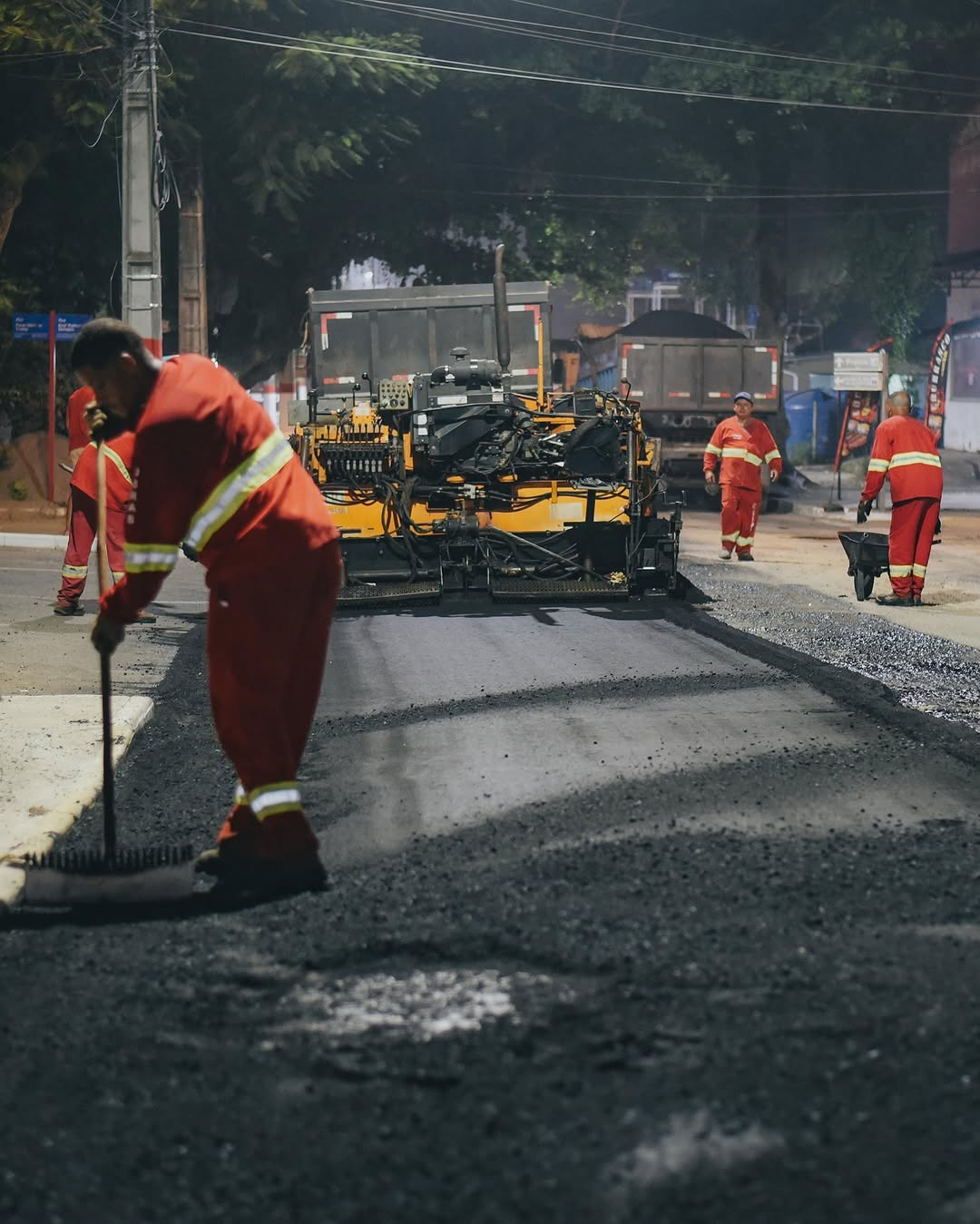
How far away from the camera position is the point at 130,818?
6324mm

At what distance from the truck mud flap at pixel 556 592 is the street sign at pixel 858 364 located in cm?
1412

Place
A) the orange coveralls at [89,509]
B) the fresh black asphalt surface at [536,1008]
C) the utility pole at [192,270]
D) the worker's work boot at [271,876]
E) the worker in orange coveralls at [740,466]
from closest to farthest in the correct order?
the fresh black asphalt surface at [536,1008]
the worker's work boot at [271,876]
the orange coveralls at [89,509]
the worker in orange coveralls at [740,466]
the utility pole at [192,270]

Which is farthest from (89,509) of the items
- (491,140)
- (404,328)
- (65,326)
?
(491,140)

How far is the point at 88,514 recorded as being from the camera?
38.2 ft

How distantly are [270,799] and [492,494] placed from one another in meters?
8.17

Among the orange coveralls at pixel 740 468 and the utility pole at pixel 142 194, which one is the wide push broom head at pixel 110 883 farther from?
the utility pole at pixel 142 194

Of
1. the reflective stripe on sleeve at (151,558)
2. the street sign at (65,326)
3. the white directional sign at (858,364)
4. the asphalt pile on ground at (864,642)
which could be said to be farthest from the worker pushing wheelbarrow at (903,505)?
the white directional sign at (858,364)

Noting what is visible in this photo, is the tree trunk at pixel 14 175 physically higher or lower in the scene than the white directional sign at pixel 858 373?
higher

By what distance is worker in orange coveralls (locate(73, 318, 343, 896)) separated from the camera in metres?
4.87

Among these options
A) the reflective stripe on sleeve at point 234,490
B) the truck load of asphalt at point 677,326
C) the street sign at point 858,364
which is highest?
the truck load of asphalt at point 677,326

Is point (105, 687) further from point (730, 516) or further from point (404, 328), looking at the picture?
point (730, 516)

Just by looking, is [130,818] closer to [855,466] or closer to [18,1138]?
[18,1138]

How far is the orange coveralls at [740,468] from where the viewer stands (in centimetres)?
1745

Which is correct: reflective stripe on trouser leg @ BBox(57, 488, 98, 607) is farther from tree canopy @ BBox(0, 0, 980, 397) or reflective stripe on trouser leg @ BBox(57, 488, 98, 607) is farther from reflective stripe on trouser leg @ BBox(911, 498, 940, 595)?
tree canopy @ BBox(0, 0, 980, 397)
